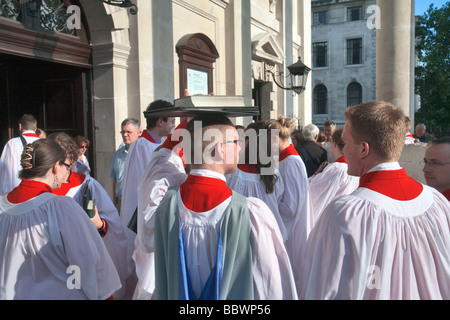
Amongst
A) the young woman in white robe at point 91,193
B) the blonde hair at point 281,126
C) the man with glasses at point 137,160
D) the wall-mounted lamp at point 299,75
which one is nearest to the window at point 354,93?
the wall-mounted lamp at point 299,75

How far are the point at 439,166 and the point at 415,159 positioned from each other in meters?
3.20

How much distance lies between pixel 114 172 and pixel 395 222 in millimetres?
4657

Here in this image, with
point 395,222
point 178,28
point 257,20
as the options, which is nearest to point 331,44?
point 257,20

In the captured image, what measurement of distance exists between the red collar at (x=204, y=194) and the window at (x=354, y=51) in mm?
39924

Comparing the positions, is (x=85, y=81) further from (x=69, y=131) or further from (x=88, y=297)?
(x=88, y=297)

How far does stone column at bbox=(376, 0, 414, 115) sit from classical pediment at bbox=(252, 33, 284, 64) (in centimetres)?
489

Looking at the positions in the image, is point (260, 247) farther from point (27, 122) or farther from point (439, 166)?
point (27, 122)

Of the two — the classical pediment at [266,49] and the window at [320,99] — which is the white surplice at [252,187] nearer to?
the classical pediment at [266,49]

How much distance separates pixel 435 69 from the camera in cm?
3014

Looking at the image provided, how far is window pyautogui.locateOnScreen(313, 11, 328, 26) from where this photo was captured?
39719 mm

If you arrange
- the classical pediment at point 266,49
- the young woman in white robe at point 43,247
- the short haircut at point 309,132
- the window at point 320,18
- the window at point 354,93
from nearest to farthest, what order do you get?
1. the young woman in white robe at point 43,247
2. the short haircut at point 309,132
3. the classical pediment at point 266,49
4. the window at point 354,93
5. the window at point 320,18

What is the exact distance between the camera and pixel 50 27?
5.79 meters

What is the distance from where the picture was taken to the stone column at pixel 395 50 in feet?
21.0

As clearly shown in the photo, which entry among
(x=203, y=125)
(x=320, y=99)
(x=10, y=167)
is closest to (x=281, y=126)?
(x=203, y=125)
